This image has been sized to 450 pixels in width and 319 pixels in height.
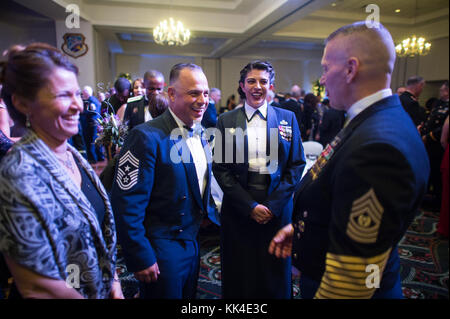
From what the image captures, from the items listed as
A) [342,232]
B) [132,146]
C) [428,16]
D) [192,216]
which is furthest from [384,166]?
[428,16]

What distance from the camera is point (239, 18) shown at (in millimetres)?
6160

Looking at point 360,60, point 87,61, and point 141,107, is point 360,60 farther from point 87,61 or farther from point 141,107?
point 87,61

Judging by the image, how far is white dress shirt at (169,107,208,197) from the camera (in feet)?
4.30

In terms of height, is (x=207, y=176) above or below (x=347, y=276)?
above

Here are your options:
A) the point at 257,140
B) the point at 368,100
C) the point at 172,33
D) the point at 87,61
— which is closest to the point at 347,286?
the point at 368,100

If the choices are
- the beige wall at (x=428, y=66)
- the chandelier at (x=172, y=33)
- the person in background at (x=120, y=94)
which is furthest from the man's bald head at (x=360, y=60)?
the chandelier at (x=172, y=33)

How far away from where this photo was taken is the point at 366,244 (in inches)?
28.4

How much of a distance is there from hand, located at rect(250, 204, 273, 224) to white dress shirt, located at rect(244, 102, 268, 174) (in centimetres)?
24

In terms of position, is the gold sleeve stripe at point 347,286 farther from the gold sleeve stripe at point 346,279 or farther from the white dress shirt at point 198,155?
the white dress shirt at point 198,155

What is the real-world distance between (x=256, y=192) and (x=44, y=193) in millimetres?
1161

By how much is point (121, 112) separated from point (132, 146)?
83.4 inches

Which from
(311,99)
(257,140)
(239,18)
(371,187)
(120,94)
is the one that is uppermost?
(239,18)
